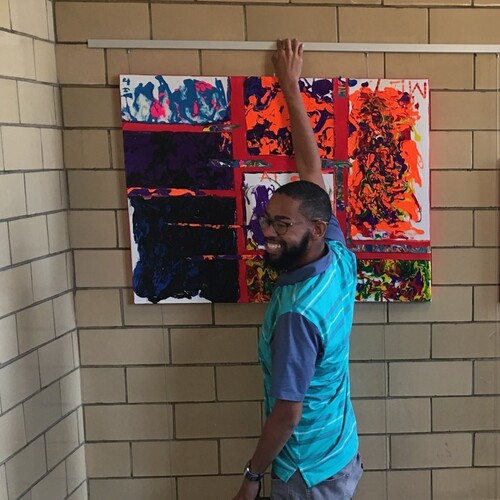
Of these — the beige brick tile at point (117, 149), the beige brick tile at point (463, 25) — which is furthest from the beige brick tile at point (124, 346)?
the beige brick tile at point (463, 25)

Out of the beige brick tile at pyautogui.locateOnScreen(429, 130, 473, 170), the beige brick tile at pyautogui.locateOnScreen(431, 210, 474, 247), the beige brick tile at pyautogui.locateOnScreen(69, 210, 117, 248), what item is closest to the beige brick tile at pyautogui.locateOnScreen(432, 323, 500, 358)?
the beige brick tile at pyautogui.locateOnScreen(431, 210, 474, 247)

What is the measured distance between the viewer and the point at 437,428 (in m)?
2.09

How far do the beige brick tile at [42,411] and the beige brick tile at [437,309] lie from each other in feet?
3.86

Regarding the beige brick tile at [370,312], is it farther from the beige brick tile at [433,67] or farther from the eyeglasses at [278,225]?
the beige brick tile at [433,67]

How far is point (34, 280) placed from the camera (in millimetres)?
1779

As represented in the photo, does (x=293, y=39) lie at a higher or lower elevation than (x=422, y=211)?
higher

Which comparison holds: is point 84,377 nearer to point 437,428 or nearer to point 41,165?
point 41,165

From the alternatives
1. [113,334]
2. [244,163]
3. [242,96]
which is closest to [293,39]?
[242,96]

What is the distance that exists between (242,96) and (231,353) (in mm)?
893

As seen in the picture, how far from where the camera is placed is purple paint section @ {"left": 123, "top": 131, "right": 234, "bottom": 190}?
6.34 feet

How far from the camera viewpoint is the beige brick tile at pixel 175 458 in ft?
6.85

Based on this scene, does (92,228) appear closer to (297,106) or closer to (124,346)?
(124,346)

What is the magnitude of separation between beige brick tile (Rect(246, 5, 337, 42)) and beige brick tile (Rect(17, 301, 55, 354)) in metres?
1.12

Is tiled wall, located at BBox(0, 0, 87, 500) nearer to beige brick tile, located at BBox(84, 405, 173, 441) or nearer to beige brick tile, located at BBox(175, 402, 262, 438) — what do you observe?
beige brick tile, located at BBox(84, 405, 173, 441)
